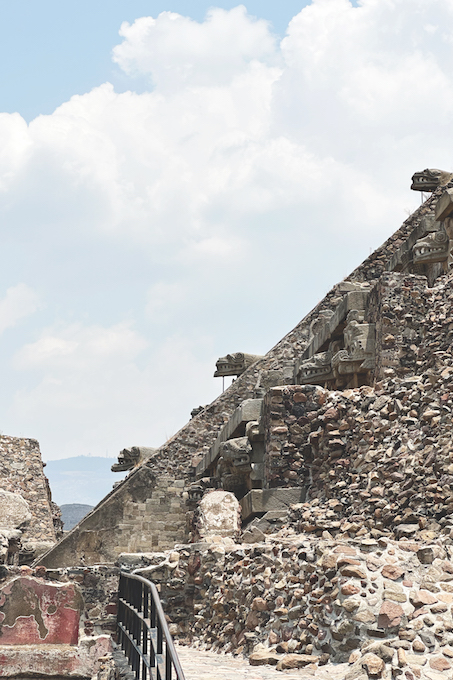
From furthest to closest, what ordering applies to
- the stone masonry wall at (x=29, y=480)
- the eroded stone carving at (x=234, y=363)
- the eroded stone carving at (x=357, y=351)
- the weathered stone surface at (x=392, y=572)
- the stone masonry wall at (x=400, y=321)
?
the eroded stone carving at (x=234, y=363) → the stone masonry wall at (x=29, y=480) → the eroded stone carving at (x=357, y=351) → the stone masonry wall at (x=400, y=321) → the weathered stone surface at (x=392, y=572)

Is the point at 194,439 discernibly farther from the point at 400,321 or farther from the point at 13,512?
the point at 400,321

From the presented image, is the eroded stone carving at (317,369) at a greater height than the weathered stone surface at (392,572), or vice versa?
the eroded stone carving at (317,369)

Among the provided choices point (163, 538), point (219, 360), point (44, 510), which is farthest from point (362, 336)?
point (44, 510)

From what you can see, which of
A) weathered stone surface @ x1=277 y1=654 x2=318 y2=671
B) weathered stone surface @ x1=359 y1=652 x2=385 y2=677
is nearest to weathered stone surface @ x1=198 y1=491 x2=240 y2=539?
weathered stone surface @ x1=277 y1=654 x2=318 y2=671

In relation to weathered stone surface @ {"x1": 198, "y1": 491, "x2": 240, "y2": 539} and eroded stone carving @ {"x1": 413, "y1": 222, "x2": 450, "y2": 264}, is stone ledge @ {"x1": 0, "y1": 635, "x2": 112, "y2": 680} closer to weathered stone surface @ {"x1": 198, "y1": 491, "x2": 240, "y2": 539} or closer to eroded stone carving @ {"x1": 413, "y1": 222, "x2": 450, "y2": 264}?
weathered stone surface @ {"x1": 198, "y1": 491, "x2": 240, "y2": 539}

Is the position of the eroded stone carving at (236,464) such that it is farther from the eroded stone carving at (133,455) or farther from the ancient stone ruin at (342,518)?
the eroded stone carving at (133,455)

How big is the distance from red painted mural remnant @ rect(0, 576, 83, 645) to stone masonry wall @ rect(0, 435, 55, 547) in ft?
47.0

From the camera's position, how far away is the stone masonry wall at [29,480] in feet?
65.8

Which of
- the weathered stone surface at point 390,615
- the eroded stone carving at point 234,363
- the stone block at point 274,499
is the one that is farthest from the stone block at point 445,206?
the eroded stone carving at point 234,363

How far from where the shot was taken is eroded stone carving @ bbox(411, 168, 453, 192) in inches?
688

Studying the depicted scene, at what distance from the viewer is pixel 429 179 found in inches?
694

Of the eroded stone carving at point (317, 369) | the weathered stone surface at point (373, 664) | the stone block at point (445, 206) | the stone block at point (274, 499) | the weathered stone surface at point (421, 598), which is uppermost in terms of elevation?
the stone block at point (445, 206)

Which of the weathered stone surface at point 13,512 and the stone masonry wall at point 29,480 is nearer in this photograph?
the weathered stone surface at point 13,512

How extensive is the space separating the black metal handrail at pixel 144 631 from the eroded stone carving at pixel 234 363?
13.0m
